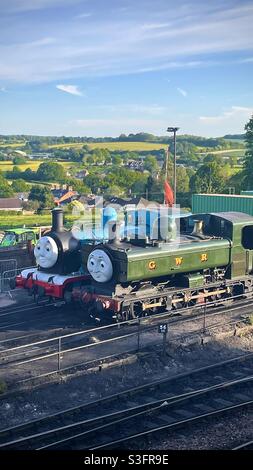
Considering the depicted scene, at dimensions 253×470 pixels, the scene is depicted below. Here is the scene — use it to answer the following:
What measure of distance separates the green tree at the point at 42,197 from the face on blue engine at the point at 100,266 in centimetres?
5507

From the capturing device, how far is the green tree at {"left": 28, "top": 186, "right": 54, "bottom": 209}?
235 ft

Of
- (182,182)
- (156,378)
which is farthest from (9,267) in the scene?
(182,182)

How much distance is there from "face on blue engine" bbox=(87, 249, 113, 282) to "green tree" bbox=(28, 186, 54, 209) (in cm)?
5507

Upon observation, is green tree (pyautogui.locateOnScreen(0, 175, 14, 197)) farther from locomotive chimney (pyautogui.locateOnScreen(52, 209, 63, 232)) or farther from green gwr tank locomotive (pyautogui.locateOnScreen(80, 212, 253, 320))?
green gwr tank locomotive (pyautogui.locateOnScreen(80, 212, 253, 320))

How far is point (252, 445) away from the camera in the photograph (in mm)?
9273

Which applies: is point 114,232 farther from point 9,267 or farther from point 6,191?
point 6,191

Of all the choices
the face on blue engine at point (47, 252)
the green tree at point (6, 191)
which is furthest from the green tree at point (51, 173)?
the face on blue engine at point (47, 252)

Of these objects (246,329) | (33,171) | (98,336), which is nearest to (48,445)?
(98,336)

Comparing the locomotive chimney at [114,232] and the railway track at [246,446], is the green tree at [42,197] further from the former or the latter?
the railway track at [246,446]

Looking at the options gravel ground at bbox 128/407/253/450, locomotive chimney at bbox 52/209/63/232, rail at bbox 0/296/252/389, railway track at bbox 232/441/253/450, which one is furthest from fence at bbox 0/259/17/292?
railway track at bbox 232/441/253/450

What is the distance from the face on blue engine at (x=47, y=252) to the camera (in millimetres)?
17234

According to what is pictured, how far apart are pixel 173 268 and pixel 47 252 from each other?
152 inches

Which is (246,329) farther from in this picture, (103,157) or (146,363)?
(103,157)

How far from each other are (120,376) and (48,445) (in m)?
3.48
